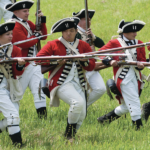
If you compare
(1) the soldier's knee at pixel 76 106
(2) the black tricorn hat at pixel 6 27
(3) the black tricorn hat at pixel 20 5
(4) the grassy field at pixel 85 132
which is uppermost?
(3) the black tricorn hat at pixel 20 5

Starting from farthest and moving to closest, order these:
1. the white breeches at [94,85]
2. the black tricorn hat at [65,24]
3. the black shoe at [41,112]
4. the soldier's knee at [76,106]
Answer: the black shoe at [41,112] → the white breeches at [94,85] → the black tricorn hat at [65,24] → the soldier's knee at [76,106]

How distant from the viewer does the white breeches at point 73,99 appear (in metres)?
6.05

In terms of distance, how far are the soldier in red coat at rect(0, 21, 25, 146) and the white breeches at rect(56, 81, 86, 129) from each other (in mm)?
801

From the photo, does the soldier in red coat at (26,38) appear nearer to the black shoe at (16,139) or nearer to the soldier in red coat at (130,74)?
the soldier in red coat at (130,74)

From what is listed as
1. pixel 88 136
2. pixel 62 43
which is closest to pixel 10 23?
pixel 62 43

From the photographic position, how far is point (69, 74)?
629cm

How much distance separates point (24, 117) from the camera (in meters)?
7.95

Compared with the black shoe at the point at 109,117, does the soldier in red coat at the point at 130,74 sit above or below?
above

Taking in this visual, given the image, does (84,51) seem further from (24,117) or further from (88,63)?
(24,117)

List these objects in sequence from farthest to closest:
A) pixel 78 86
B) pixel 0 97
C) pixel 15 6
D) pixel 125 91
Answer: pixel 15 6 → pixel 125 91 → pixel 78 86 → pixel 0 97

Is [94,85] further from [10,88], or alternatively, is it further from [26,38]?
[10,88]

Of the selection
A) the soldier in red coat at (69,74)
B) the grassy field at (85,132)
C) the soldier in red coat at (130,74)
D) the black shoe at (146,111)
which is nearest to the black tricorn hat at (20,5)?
the soldier in red coat at (69,74)

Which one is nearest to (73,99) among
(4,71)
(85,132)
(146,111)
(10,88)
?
(85,132)

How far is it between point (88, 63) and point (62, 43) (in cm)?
59
